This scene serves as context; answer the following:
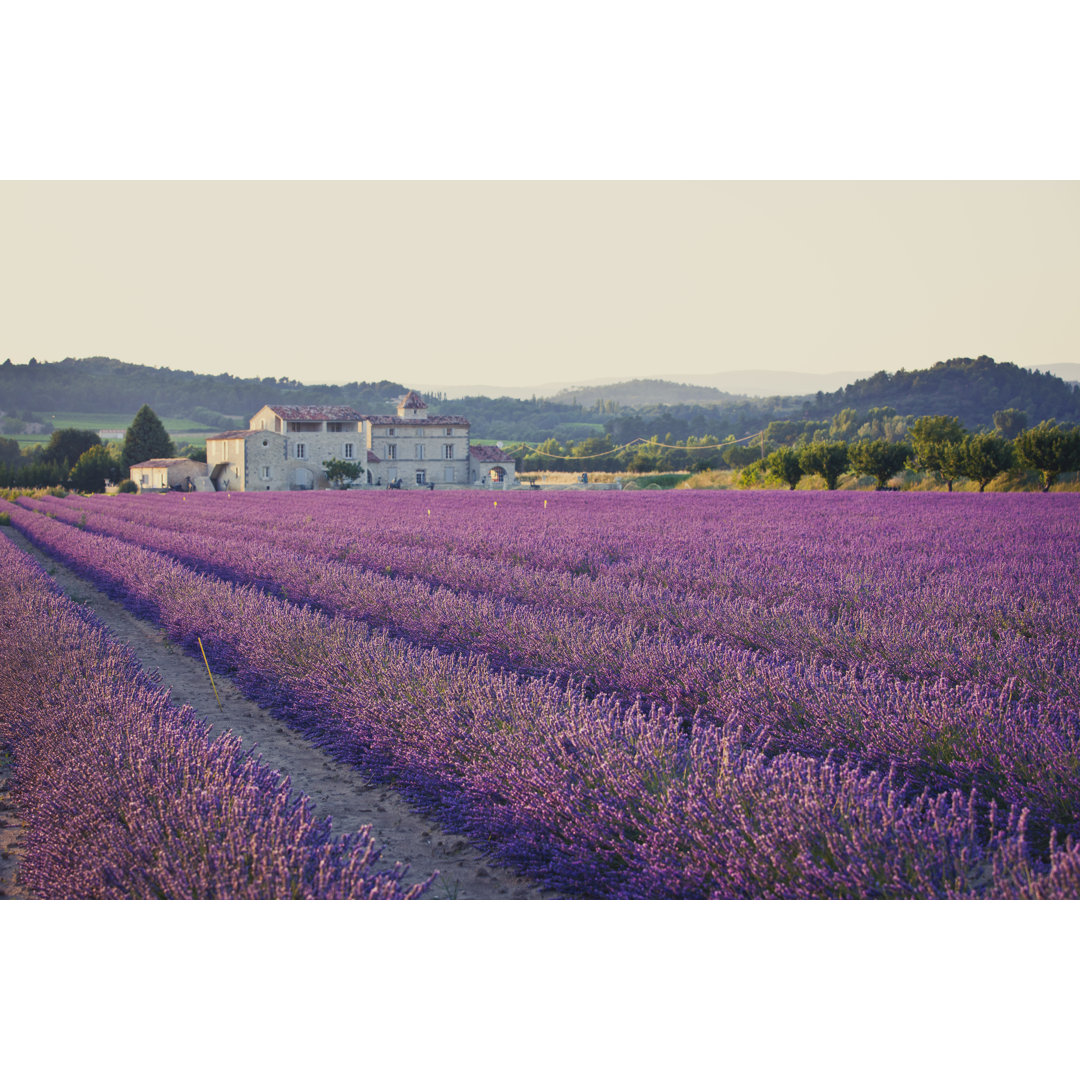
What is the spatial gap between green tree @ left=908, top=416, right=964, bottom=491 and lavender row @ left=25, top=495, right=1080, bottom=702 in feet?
61.9

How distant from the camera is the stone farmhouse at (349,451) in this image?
4259 cm

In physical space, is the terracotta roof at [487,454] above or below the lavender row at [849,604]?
above

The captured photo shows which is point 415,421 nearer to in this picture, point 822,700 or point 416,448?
point 416,448

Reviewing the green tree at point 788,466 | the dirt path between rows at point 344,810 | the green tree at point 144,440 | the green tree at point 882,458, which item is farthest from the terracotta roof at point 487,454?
the dirt path between rows at point 344,810

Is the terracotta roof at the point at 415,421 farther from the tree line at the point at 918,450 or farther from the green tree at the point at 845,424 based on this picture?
the green tree at the point at 845,424

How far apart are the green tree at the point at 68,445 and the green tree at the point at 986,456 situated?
45872mm

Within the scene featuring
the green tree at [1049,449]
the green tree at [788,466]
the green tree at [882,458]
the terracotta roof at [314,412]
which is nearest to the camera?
the green tree at [1049,449]

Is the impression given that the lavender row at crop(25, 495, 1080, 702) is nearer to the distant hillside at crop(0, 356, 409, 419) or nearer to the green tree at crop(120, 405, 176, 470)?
the distant hillside at crop(0, 356, 409, 419)

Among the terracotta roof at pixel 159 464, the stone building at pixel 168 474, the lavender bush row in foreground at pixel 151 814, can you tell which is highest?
the terracotta roof at pixel 159 464

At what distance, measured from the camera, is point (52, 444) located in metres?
47.2

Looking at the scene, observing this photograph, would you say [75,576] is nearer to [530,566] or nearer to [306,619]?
[530,566]

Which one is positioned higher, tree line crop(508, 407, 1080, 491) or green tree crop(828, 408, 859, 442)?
green tree crop(828, 408, 859, 442)

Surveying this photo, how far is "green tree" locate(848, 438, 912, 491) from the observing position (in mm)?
29297

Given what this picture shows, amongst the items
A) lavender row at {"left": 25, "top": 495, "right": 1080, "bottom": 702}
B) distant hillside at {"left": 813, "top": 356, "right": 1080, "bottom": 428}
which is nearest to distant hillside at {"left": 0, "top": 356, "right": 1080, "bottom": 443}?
distant hillside at {"left": 813, "top": 356, "right": 1080, "bottom": 428}
